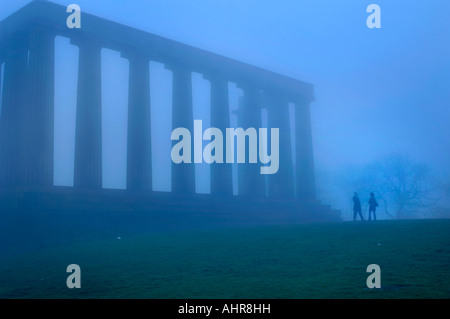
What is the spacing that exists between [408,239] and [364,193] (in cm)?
11631

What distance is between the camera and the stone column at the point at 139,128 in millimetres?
58844

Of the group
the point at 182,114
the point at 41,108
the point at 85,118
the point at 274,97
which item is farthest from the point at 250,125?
the point at 41,108

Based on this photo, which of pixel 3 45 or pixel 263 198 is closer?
pixel 3 45

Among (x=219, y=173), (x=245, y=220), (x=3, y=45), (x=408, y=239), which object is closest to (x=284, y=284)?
(x=408, y=239)

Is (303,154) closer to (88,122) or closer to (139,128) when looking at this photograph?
(139,128)

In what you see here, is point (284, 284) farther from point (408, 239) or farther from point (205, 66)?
point (205, 66)

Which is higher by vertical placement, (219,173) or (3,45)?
(3,45)

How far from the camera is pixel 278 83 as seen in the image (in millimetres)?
80750

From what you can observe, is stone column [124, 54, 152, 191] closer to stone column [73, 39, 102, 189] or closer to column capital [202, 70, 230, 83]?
stone column [73, 39, 102, 189]

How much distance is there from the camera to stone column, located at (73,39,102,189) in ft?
177

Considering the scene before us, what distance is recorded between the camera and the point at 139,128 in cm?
6022

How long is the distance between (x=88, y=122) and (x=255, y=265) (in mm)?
36246

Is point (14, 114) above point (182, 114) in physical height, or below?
below

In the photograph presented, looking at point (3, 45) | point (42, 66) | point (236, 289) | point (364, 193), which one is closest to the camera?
point (236, 289)
